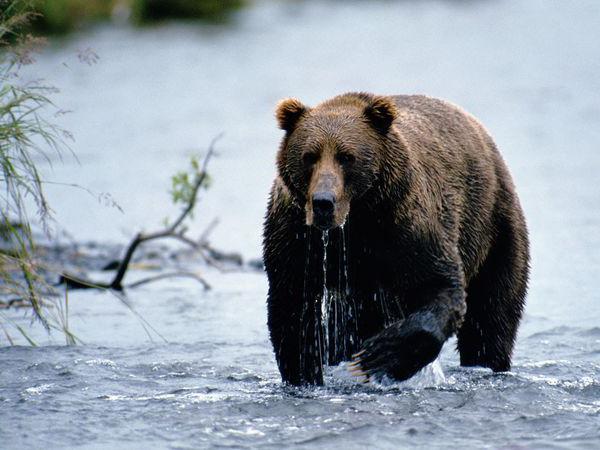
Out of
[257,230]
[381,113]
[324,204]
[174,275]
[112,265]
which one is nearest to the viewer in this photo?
[324,204]

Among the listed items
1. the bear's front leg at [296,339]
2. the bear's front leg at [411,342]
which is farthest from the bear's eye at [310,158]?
the bear's front leg at [411,342]

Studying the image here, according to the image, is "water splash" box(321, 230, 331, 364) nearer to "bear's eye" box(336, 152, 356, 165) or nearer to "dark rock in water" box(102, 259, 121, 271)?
"bear's eye" box(336, 152, 356, 165)

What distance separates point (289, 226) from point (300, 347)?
72 cm

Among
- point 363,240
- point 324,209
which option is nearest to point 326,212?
point 324,209

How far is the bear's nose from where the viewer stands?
570cm

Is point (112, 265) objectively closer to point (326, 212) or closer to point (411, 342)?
point (411, 342)

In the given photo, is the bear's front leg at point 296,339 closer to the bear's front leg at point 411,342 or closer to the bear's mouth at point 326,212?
the bear's front leg at point 411,342

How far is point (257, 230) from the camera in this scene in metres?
12.8

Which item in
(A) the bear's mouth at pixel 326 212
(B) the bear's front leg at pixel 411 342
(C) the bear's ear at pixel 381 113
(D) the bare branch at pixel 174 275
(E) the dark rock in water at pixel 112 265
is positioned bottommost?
(B) the bear's front leg at pixel 411 342

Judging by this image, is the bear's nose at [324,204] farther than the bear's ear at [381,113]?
No

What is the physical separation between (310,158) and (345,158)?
17cm

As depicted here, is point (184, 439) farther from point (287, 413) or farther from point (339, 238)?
point (339, 238)

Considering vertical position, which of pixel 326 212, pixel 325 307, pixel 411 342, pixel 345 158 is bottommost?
pixel 411 342

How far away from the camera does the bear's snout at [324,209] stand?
5.71 metres
